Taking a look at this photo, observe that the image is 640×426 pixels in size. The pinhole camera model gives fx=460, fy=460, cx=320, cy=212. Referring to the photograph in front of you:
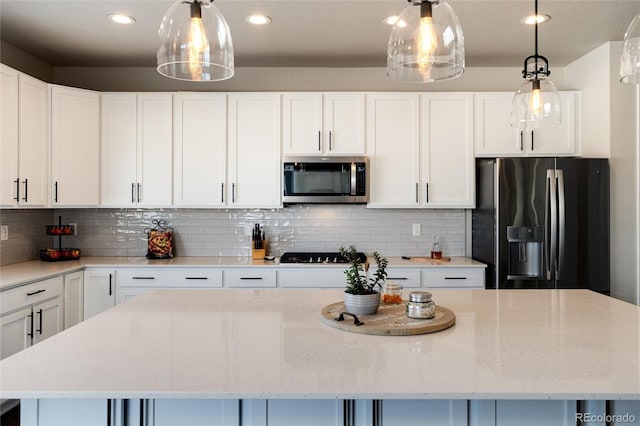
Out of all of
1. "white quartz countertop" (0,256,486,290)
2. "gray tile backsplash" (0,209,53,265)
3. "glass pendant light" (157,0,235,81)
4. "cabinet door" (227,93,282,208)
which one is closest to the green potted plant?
"glass pendant light" (157,0,235,81)

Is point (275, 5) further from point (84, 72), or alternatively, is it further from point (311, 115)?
point (84, 72)

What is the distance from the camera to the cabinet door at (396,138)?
12.8ft

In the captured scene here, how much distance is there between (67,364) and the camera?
136cm

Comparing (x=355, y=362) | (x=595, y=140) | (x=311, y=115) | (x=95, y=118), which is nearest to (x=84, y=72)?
(x=95, y=118)

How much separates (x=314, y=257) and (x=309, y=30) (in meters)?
1.81

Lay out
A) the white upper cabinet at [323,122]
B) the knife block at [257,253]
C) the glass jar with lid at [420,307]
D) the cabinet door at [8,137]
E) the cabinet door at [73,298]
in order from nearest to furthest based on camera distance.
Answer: the glass jar with lid at [420,307], the cabinet door at [8,137], the cabinet door at [73,298], the white upper cabinet at [323,122], the knife block at [257,253]

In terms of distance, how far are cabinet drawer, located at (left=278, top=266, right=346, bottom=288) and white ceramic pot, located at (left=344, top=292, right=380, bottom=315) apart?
1.81 m

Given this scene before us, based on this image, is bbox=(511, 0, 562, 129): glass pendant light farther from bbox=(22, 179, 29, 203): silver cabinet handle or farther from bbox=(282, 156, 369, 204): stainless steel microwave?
bbox=(22, 179, 29, 203): silver cabinet handle

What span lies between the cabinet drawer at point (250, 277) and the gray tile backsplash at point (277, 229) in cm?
59

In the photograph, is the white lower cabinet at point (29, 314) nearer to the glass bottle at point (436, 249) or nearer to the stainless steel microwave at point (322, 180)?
the stainless steel microwave at point (322, 180)

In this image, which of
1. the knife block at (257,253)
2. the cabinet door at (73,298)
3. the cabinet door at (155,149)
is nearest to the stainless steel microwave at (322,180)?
the knife block at (257,253)

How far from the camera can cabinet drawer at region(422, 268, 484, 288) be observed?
3.65m

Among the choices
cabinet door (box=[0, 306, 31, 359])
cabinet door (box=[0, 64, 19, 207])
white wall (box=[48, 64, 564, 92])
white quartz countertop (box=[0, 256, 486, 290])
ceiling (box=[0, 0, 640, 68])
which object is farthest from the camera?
white wall (box=[48, 64, 564, 92])

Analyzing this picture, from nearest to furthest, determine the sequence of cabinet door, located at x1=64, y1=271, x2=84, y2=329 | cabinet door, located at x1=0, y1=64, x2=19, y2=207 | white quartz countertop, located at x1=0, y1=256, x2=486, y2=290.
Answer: cabinet door, located at x1=0, y1=64, x2=19, y2=207, white quartz countertop, located at x1=0, y1=256, x2=486, y2=290, cabinet door, located at x1=64, y1=271, x2=84, y2=329
